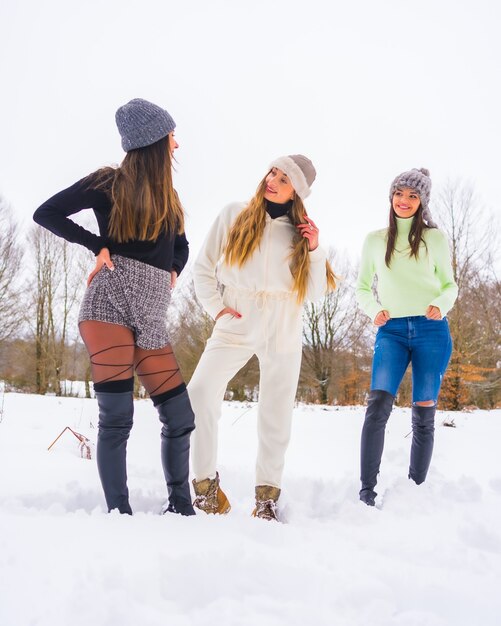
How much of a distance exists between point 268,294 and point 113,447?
1.23m

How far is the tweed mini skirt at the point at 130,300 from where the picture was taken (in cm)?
230

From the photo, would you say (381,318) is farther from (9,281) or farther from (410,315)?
(9,281)

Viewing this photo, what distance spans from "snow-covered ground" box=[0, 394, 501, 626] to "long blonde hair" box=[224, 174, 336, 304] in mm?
1309

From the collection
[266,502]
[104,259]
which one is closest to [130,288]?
[104,259]

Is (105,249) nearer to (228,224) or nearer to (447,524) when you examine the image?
(228,224)

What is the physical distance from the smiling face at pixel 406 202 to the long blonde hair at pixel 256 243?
30.1 inches

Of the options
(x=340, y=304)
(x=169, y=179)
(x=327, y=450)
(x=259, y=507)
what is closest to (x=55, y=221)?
(x=169, y=179)

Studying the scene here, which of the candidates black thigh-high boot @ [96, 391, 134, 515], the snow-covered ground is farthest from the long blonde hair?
the snow-covered ground

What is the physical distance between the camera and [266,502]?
277 cm

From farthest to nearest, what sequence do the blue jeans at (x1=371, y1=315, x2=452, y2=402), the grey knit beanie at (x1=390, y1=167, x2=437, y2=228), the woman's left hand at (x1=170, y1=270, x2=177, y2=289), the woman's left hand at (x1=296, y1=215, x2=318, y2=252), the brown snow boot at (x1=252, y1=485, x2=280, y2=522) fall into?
the grey knit beanie at (x1=390, y1=167, x2=437, y2=228) → the blue jeans at (x1=371, y1=315, x2=452, y2=402) → the woman's left hand at (x1=296, y1=215, x2=318, y2=252) → the brown snow boot at (x1=252, y1=485, x2=280, y2=522) → the woman's left hand at (x1=170, y1=270, x2=177, y2=289)

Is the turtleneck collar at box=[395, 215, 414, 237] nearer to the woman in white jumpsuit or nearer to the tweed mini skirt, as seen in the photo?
the woman in white jumpsuit

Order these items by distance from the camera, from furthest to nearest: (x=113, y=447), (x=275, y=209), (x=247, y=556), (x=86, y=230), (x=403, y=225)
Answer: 1. (x=403, y=225)
2. (x=275, y=209)
3. (x=86, y=230)
4. (x=113, y=447)
5. (x=247, y=556)

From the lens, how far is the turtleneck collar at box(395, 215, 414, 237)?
11.0 ft

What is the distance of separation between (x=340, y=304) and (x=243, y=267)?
1985cm
